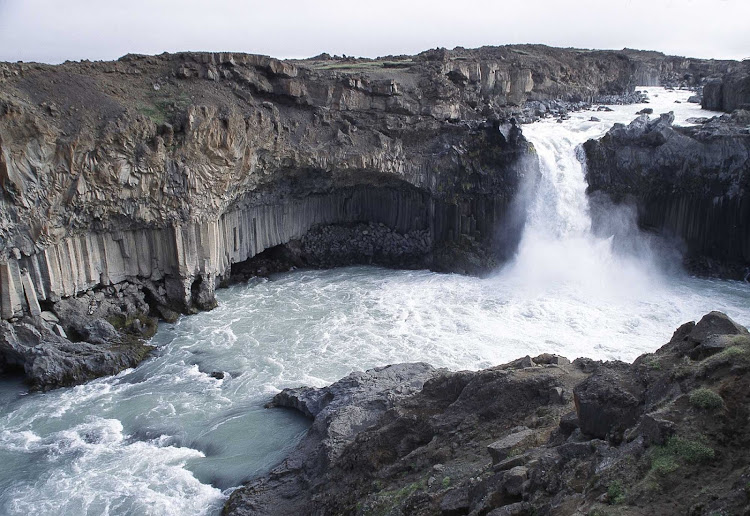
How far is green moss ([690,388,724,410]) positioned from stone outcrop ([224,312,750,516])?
14mm

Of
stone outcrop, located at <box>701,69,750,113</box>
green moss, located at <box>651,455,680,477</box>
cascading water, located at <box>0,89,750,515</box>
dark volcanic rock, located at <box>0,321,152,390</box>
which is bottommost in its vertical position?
cascading water, located at <box>0,89,750,515</box>

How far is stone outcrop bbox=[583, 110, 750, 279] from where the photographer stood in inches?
1164

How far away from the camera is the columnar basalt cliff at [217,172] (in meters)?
21.6

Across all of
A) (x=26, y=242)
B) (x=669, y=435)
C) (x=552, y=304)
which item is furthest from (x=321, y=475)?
(x=552, y=304)

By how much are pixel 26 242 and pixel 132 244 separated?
4146 millimetres

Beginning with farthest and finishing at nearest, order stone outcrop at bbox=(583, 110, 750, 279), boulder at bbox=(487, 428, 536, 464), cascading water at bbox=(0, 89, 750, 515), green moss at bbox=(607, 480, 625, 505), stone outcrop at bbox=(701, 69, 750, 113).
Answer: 1. stone outcrop at bbox=(701, 69, 750, 113)
2. stone outcrop at bbox=(583, 110, 750, 279)
3. cascading water at bbox=(0, 89, 750, 515)
4. boulder at bbox=(487, 428, 536, 464)
5. green moss at bbox=(607, 480, 625, 505)

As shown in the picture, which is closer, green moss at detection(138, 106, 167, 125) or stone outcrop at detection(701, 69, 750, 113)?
green moss at detection(138, 106, 167, 125)

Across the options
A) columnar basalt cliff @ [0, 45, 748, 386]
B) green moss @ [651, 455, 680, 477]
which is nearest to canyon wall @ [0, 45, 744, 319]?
columnar basalt cliff @ [0, 45, 748, 386]

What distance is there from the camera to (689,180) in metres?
30.3

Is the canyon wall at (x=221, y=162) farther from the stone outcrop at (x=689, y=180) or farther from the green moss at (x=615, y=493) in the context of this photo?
the green moss at (x=615, y=493)

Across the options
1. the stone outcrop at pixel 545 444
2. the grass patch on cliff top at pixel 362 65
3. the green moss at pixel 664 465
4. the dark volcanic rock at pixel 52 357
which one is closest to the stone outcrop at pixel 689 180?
the grass patch on cliff top at pixel 362 65

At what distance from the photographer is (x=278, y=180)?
29656 mm

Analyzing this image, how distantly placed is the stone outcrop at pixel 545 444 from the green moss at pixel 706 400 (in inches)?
0.6

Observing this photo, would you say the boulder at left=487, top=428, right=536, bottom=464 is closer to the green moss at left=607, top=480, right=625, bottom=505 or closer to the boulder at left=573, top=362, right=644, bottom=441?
the boulder at left=573, top=362, right=644, bottom=441
